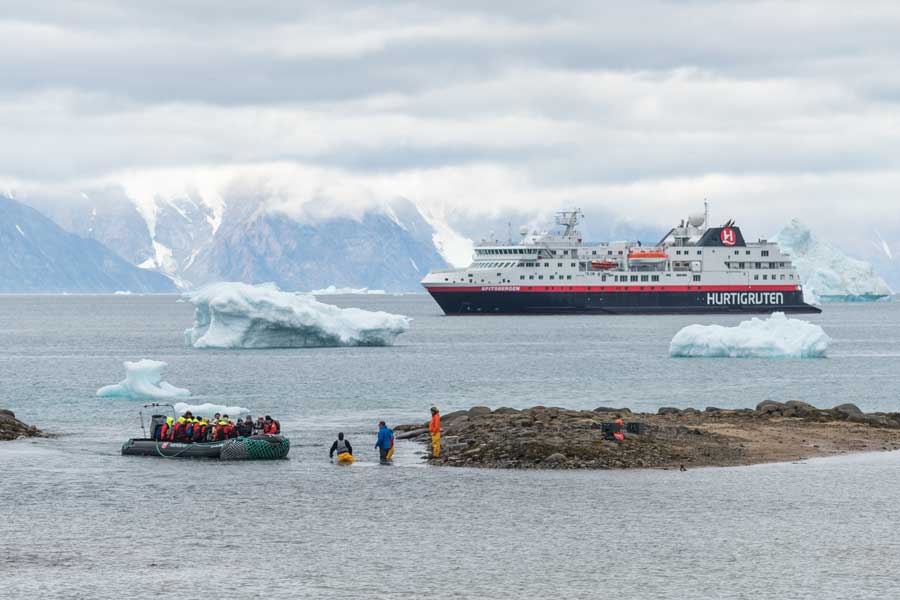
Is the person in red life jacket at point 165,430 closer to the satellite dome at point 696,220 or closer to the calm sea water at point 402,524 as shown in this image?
the calm sea water at point 402,524

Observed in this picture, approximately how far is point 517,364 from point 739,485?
174 feet

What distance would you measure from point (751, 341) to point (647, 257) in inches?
2588

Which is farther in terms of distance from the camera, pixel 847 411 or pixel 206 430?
pixel 847 411

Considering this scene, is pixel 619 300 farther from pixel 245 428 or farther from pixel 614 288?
pixel 245 428

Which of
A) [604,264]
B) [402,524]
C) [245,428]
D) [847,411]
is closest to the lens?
[402,524]

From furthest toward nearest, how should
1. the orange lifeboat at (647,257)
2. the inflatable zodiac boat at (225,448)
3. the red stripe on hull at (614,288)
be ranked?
the orange lifeboat at (647,257), the red stripe on hull at (614,288), the inflatable zodiac boat at (225,448)

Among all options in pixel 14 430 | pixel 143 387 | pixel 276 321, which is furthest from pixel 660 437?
pixel 276 321

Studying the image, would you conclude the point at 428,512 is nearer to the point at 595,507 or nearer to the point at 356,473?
the point at 595,507

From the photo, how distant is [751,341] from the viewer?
87000mm

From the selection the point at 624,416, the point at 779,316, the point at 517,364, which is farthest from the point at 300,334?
the point at 624,416

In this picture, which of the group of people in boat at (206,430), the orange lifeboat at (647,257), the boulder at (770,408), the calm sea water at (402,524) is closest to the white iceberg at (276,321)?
the calm sea water at (402,524)

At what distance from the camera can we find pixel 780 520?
93.7 ft

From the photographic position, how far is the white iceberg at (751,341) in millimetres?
85812

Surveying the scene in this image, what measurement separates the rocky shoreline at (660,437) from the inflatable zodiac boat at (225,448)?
4623 mm
